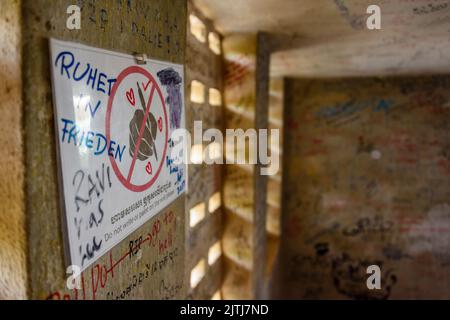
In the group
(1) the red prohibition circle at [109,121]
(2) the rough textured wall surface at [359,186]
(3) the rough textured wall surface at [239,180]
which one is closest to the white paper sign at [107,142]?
(1) the red prohibition circle at [109,121]

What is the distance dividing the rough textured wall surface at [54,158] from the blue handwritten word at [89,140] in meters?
0.04

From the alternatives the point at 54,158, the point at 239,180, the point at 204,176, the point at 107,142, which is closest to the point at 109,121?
the point at 107,142

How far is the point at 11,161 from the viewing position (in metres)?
0.83

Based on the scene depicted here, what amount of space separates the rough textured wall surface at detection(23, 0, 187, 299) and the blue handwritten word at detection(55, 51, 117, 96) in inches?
1.6

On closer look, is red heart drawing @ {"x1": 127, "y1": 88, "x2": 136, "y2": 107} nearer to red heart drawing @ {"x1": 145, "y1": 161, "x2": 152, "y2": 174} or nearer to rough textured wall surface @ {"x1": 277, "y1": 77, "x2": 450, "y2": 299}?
red heart drawing @ {"x1": 145, "y1": 161, "x2": 152, "y2": 174}

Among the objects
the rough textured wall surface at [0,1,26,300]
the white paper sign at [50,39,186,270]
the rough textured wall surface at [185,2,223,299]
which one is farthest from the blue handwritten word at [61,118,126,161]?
the rough textured wall surface at [185,2,223,299]

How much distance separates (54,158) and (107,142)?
205 millimetres

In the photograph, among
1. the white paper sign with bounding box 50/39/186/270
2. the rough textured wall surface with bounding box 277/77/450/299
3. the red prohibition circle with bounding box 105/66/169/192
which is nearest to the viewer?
the white paper sign with bounding box 50/39/186/270

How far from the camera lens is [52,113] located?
2.86ft

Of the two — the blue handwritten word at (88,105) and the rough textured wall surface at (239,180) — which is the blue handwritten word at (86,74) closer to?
the blue handwritten word at (88,105)

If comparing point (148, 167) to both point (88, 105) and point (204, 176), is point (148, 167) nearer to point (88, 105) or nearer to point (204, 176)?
point (88, 105)

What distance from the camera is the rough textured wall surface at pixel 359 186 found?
14.2 ft

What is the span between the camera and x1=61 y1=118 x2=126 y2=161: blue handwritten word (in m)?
0.90

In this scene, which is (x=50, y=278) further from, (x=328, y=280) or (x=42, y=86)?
(x=328, y=280)
